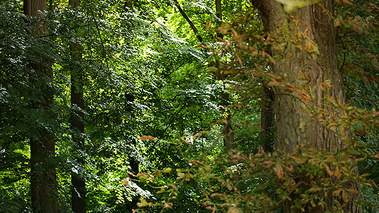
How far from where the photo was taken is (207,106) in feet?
27.5

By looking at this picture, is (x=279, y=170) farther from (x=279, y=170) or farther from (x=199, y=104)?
(x=199, y=104)

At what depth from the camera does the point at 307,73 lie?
8.19 ft

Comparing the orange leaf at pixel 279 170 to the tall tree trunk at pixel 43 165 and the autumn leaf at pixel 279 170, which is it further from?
the tall tree trunk at pixel 43 165

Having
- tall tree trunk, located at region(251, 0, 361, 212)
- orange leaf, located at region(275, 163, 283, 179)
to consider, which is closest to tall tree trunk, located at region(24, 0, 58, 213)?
tall tree trunk, located at region(251, 0, 361, 212)

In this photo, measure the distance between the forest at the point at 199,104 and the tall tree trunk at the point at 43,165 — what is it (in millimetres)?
22

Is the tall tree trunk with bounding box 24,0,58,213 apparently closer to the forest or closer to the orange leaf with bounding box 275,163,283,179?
the forest

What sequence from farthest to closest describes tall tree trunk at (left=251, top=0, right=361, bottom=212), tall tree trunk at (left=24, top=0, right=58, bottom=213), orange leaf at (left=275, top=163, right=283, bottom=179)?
1. tall tree trunk at (left=24, top=0, right=58, bottom=213)
2. tall tree trunk at (left=251, top=0, right=361, bottom=212)
3. orange leaf at (left=275, top=163, right=283, bottom=179)

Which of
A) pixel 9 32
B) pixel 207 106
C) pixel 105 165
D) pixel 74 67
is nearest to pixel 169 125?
pixel 207 106

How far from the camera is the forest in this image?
2350 mm

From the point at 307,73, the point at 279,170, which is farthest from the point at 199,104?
the point at 279,170

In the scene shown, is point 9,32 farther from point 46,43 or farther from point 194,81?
point 194,81

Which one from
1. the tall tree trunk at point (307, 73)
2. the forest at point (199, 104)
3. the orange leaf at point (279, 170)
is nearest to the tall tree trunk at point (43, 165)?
the forest at point (199, 104)

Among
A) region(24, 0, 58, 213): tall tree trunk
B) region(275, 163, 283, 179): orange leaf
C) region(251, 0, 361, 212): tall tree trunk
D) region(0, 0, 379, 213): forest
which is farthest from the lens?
region(24, 0, 58, 213): tall tree trunk

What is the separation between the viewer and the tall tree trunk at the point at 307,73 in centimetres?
254
